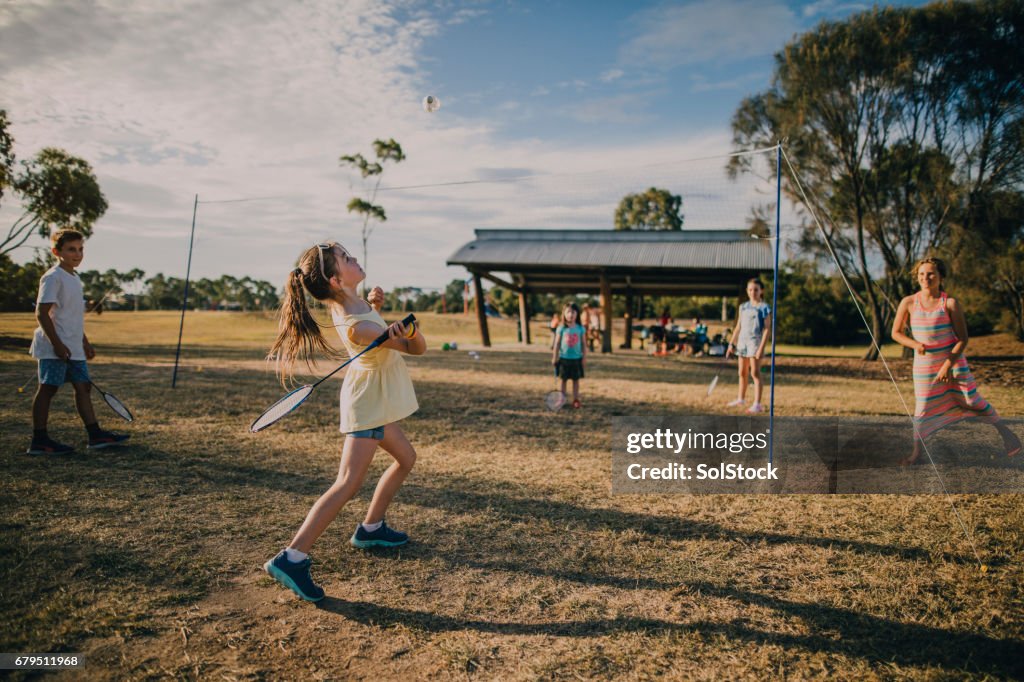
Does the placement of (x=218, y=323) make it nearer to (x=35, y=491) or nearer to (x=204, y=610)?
(x=35, y=491)

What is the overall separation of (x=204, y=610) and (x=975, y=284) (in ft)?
73.9

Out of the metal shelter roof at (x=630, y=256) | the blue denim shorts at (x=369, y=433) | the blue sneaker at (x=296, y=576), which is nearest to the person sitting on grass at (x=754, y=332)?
the blue denim shorts at (x=369, y=433)

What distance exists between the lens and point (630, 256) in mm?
20750

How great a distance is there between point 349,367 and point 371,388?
20 cm

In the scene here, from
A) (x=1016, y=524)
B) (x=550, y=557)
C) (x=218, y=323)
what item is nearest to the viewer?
(x=550, y=557)

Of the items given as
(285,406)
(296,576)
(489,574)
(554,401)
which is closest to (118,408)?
(285,406)

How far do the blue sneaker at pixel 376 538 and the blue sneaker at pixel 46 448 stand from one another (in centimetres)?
400

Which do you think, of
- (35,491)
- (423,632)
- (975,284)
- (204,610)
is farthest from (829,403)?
(975,284)

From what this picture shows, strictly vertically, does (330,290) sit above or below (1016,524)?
above

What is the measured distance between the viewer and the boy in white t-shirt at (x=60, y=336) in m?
5.31

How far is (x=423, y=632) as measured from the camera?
2.77 metres

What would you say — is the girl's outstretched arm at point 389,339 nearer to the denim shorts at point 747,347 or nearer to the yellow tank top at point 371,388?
the yellow tank top at point 371,388

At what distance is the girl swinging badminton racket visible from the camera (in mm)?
3066

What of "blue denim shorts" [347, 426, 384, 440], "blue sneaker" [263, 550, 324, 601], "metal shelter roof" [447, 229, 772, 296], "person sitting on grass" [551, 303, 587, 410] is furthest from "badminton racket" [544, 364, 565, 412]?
"metal shelter roof" [447, 229, 772, 296]
